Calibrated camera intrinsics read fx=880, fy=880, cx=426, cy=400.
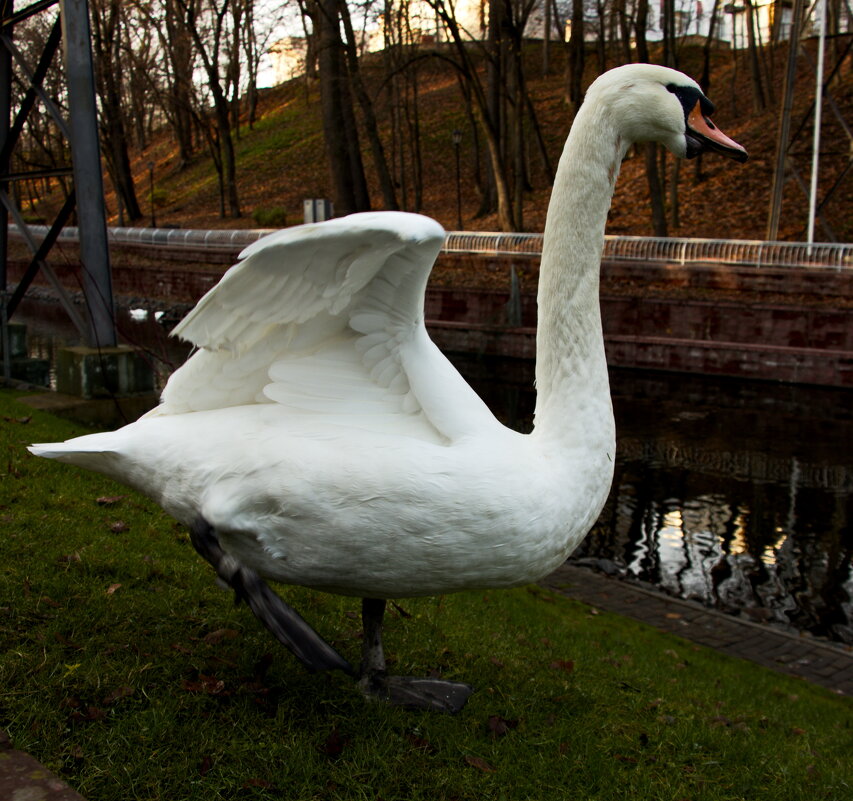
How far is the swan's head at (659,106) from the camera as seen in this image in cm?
309

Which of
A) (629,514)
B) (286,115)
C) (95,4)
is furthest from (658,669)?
(286,115)

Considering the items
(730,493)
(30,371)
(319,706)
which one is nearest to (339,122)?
(30,371)

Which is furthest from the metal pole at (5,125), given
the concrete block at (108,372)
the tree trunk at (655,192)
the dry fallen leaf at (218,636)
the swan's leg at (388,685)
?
the tree trunk at (655,192)

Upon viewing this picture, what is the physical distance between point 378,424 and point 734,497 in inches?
335

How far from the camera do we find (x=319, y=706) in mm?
3520

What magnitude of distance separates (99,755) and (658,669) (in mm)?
3445

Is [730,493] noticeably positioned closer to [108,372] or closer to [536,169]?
[108,372]

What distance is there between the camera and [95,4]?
29062 millimetres

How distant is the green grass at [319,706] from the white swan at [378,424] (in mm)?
545

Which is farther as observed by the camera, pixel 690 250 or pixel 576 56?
pixel 576 56

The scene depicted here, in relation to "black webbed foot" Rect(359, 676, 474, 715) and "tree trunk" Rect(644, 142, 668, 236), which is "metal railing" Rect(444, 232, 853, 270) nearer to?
"tree trunk" Rect(644, 142, 668, 236)

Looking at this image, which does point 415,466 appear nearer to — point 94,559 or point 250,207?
point 94,559

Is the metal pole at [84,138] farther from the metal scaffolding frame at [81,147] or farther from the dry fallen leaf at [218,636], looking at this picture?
the dry fallen leaf at [218,636]

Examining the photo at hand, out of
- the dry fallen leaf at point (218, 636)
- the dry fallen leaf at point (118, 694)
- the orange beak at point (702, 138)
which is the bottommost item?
the dry fallen leaf at point (218, 636)
